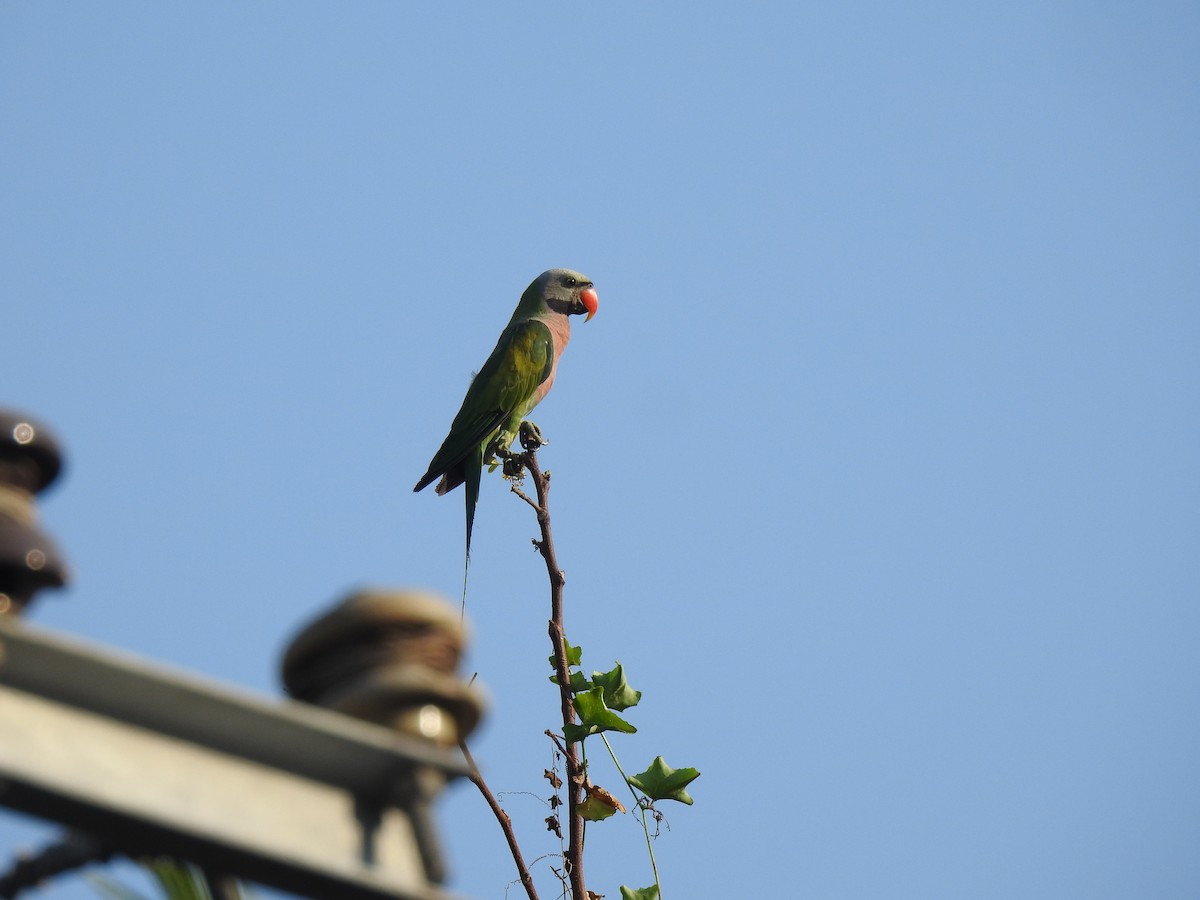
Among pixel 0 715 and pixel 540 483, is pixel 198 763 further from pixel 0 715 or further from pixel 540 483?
pixel 540 483

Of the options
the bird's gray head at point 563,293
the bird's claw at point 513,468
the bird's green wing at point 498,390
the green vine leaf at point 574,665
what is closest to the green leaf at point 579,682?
the green vine leaf at point 574,665

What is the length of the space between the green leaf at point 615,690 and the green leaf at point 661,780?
17 centimetres

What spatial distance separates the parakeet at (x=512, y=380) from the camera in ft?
18.9

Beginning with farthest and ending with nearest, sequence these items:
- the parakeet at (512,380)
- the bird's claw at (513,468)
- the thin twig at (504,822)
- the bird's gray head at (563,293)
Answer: the bird's gray head at (563,293) < the parakeet at (512,380) < the bird's claw at (513,468) < the thin twig at (504,822)

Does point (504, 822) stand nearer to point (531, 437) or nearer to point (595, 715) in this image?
point (595, 715)

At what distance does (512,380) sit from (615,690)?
10.1ft

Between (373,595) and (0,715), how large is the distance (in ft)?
1.06

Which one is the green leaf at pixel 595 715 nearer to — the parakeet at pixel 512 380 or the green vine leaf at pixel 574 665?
the green vine leaf at pixel 574 665

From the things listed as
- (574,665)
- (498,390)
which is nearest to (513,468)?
(498,390)

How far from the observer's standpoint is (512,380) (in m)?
6.07

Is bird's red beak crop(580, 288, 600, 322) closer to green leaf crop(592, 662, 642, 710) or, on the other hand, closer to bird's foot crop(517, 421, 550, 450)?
bird's foot crop(517, 421, 550, 450)

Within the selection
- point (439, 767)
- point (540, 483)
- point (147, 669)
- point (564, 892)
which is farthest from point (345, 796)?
point (540, 483)

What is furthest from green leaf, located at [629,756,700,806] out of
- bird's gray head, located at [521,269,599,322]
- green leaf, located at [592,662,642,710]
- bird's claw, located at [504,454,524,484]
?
bird's gray head, located at [521,269,599,322]

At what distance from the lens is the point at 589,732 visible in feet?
9.93
